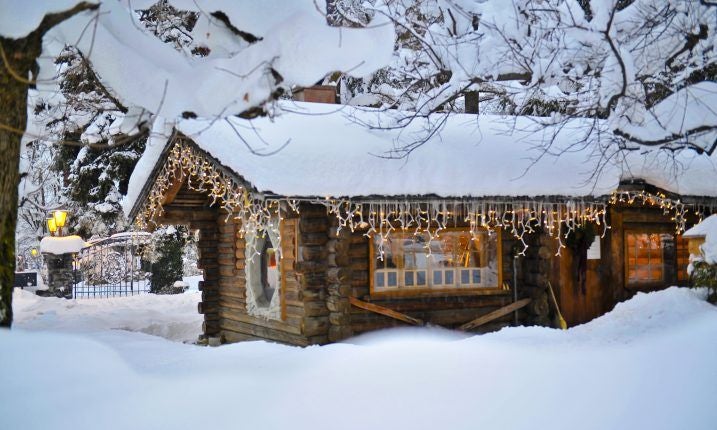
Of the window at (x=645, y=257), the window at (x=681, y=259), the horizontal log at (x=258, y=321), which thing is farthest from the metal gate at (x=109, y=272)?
the window at (x=681, y=259)

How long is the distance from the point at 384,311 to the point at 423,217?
1736 mm

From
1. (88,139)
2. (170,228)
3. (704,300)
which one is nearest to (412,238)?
(704,300)

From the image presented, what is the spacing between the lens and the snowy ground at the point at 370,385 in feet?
13.9

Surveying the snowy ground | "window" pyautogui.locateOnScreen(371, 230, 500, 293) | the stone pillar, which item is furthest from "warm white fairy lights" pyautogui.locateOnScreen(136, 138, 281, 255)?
the stone pillar

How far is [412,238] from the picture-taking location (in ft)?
34.5

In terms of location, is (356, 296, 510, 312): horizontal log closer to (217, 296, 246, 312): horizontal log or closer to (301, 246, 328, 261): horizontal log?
(301, 246, 328, 261): horizontal log

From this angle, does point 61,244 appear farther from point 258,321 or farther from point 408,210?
point 408,210

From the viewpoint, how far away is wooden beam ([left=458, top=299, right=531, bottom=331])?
34.3 feet

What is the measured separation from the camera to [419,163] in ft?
31.6

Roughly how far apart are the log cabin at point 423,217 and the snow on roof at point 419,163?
29 millimetres

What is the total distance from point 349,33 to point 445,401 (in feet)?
9.95

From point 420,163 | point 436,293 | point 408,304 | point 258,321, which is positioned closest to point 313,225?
point 420,163

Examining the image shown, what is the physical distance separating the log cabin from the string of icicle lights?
0.04 meters

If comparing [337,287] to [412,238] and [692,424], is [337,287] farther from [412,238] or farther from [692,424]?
[692,424]
